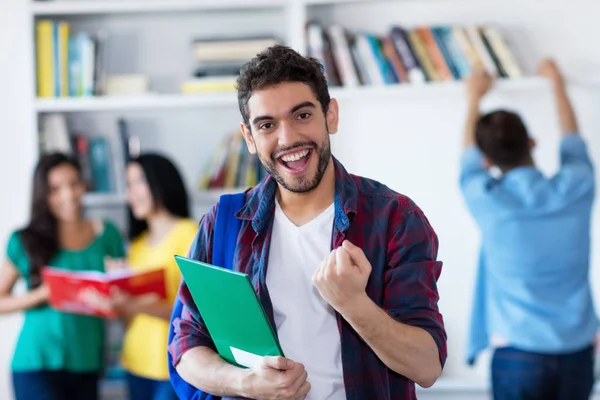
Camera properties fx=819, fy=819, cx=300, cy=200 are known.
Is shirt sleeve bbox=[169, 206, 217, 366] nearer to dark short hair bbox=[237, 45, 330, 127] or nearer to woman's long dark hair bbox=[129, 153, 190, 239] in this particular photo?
dark short hair bbox=[237, 45, 330, 127]

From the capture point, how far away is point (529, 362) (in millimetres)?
2523

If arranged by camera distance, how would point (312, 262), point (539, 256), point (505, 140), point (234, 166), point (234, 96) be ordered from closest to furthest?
point (312, 262), point (539, 256), point (505, 140), point (234, 96), point (234, 166)

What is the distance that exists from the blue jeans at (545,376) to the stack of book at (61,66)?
6.33 ft

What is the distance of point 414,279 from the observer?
1365mm

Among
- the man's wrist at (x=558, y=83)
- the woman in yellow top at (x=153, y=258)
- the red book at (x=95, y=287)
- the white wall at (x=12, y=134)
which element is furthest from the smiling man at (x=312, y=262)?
the white wall at (x=12, y=134)

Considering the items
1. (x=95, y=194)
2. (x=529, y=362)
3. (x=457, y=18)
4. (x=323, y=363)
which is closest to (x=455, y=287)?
(x=529, y=362)

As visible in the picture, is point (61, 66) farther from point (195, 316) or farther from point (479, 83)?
point (195, 316)

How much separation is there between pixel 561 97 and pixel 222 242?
1.92m

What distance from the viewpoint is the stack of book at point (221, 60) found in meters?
3.26

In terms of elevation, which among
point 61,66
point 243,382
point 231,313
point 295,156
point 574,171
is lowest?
point 243,382

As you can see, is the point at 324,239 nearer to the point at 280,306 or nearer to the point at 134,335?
A: the point at 280,306

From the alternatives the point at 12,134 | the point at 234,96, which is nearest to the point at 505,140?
the point at 234,96

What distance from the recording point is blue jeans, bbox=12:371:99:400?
9.07 feet

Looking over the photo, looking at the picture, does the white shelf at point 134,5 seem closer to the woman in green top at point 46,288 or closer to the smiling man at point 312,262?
Answer: the woman in green top at point 46,288
